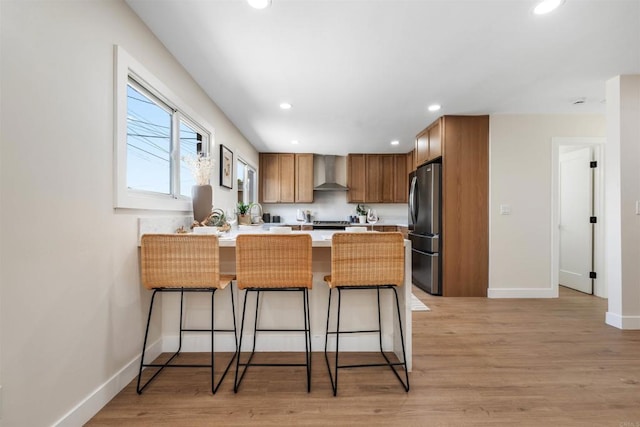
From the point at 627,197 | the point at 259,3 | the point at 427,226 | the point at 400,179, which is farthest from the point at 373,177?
the point at 259,3

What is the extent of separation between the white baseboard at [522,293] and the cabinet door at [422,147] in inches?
79.2

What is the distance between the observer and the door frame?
360cm

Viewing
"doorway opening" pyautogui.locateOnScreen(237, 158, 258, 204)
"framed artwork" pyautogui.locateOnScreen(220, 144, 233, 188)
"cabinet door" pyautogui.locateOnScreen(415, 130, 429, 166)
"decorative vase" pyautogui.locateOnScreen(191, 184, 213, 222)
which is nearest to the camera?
"decorative vase" pyautogui.locateOnScreen(191, 184, 213, 222)

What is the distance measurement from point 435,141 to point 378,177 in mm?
2106

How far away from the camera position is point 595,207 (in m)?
3.75

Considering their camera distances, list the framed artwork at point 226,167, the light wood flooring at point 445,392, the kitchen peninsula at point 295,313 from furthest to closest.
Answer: the framed artwork at point 226,167 → the kitchen peninsula at point 295,313 → the light wood flooring at point 445,392

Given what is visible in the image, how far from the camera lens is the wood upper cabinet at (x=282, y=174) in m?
5.83

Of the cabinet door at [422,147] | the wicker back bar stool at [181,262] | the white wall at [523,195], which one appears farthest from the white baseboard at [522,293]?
the wicker back bar stool at [181,262]

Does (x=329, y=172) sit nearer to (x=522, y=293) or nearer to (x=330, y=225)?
(x=330, y=225)

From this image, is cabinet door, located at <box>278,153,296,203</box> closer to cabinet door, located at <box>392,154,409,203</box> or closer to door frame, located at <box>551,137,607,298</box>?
cabinet door, located at <box>392,154,409,203</box>

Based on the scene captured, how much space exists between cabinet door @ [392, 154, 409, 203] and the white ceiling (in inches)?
91.8

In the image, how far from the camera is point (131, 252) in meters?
1.74

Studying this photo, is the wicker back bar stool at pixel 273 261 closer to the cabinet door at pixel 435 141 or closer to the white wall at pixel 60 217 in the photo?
the white wall at pixel 60 217

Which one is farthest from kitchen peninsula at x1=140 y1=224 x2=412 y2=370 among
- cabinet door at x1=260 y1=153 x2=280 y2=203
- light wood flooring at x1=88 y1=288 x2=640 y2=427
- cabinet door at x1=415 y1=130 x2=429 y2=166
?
cabinet door at x1=260 y1=153 x2=280 y2=203
